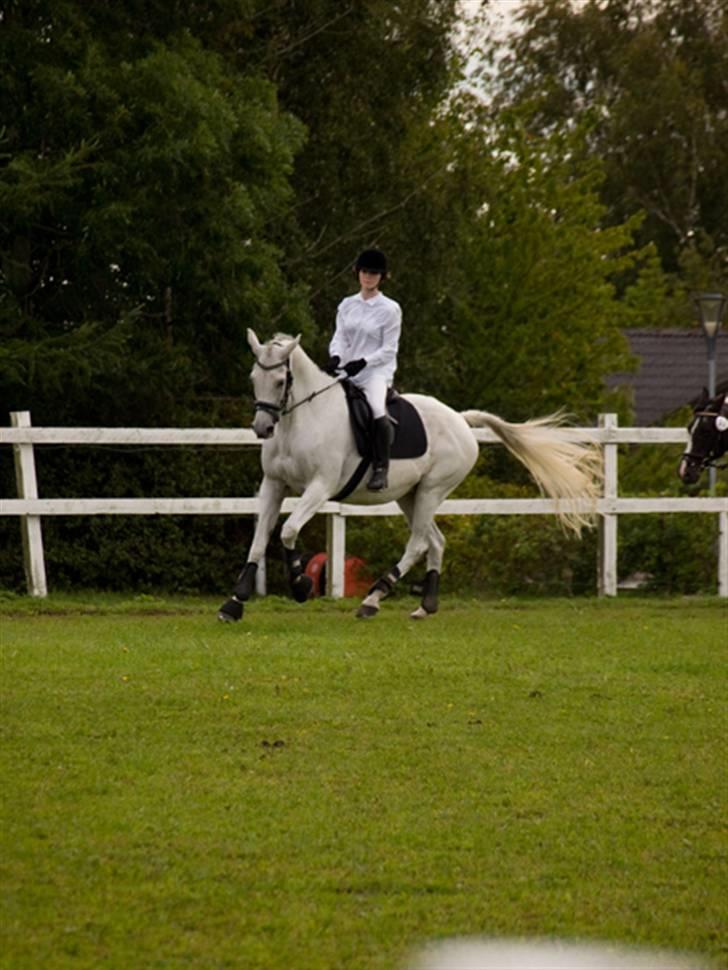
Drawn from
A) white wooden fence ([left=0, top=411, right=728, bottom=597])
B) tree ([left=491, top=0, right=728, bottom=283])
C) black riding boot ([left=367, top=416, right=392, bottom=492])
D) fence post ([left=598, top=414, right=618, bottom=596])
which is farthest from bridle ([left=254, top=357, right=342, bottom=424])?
tree ([left=491, top=0, right=728, bottom=283])

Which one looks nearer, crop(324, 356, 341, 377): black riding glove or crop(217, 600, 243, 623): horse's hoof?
crop(217, 600, 243, 623): horse's hoof

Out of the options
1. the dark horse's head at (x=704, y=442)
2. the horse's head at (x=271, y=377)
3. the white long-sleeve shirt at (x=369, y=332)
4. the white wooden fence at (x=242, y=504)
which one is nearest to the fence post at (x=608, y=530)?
the white wooden fence at (x=242, y=504)

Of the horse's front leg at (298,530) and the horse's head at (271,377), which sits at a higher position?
the horse's head at (271,377)

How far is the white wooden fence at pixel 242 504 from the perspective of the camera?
1728 centimetres

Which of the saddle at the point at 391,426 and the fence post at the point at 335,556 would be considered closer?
the saddle at the point at 391,426

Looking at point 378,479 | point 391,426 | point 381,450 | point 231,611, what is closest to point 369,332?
point 391,426

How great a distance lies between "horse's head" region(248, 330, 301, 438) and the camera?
45.2 feet

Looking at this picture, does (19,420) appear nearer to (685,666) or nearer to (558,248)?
(685,666)

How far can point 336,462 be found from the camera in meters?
14.6

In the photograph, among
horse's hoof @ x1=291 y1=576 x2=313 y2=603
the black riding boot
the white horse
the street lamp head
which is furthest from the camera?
the street lamp head

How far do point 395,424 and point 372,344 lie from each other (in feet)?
2.74

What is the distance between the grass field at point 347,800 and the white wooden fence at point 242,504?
4407mm

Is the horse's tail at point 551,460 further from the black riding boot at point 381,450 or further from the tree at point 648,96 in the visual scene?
the tree at point 648,96

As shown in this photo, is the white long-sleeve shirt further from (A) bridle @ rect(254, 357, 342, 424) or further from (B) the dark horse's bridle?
(B) the dark horse's bridle
